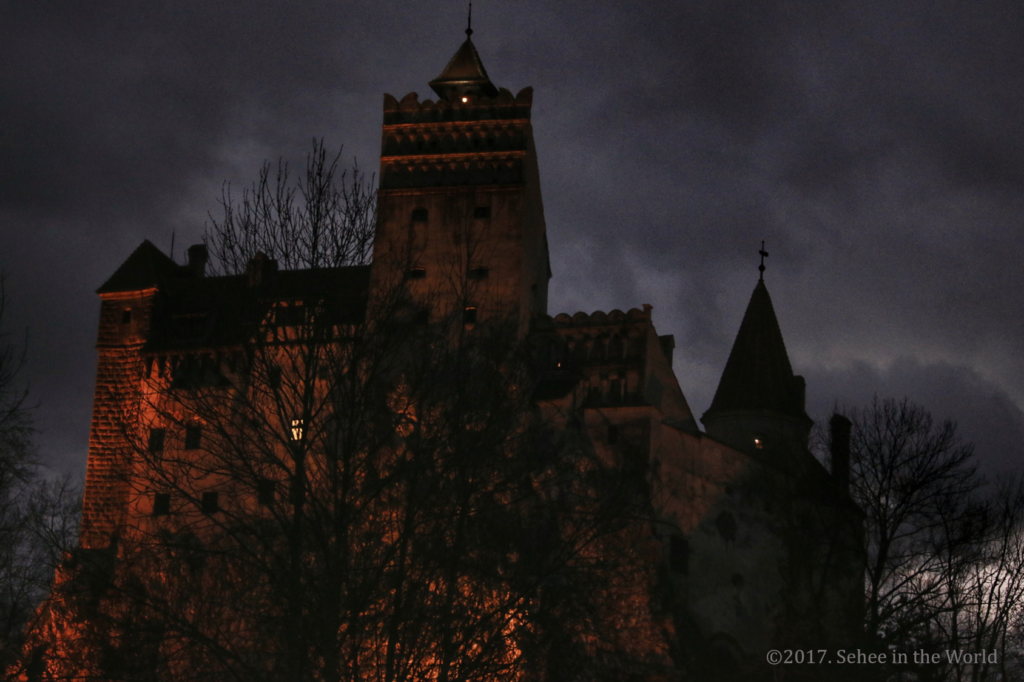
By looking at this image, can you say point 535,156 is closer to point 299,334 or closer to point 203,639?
point 299,334

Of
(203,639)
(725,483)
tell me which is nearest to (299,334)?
(203,639)

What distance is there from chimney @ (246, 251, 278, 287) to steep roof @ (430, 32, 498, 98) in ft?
94.0

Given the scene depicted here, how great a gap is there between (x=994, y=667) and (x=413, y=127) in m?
23.9

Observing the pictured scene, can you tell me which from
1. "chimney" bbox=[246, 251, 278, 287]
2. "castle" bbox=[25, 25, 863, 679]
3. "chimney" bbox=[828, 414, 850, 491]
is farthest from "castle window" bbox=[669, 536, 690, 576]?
"chimney" bbox=[246, 251, 278, 287]

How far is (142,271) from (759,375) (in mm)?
22933

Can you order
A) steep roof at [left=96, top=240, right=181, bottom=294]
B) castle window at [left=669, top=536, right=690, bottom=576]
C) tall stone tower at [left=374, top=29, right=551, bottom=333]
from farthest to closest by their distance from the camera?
steep roof at [left=96, top=240, right=181, bottom=294], tall stone tower at [left=374, top=29, right=551, bottom=333], castle window at [left=669, top=536, right=690, bottom=576]

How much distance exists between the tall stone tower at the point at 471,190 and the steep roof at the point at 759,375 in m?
7.57

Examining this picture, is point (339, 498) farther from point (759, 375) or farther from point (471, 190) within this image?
point (759, 375)

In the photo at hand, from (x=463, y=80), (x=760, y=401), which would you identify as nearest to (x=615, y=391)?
Result: (x=760, y=401)

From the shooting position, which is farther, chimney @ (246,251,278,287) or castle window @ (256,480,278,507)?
chimney @ (246,251,278,287)

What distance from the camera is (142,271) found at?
4666 cm

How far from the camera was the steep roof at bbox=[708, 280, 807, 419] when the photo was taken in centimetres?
4319

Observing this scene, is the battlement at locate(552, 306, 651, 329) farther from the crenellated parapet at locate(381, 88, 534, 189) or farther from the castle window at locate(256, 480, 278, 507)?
the castle window at locate(256, 480, 278, 507)

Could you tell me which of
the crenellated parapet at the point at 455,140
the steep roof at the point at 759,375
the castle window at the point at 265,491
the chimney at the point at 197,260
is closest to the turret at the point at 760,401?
the steep roof at the point at 759,375
